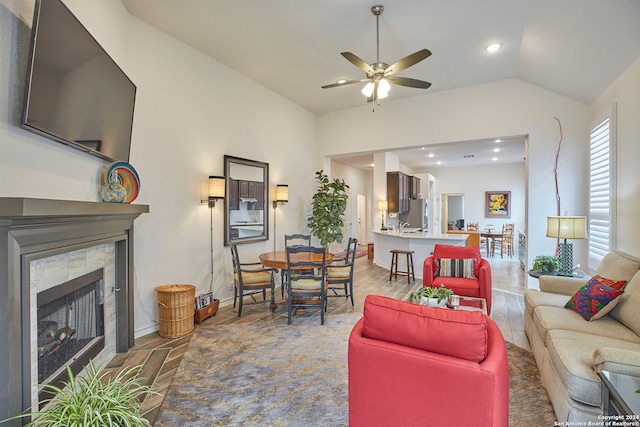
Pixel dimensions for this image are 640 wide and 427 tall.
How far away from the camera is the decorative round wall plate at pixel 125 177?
273 cm

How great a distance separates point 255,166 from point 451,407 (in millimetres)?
4282

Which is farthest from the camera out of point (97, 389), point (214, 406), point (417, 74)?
point (417, 74)

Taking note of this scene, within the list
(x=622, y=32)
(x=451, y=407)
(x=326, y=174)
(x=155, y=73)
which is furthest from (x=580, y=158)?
(x=155, y=73)

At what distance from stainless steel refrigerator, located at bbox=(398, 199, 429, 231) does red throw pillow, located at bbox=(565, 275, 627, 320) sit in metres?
6.26

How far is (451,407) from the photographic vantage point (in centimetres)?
133

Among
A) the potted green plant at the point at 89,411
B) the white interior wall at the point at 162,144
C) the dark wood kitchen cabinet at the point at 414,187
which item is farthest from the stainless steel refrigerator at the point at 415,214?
the potted green plant at the point at 89,411

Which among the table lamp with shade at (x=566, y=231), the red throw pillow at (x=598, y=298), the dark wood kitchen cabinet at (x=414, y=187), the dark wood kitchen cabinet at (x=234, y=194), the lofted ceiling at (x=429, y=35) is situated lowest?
the red throw pillow at (x=598, y=298)

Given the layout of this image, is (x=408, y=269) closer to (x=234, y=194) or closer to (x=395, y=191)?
(x=395, y=191)

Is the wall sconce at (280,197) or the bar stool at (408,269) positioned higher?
the wall sconce at (280,197)

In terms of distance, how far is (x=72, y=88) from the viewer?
2109 mm

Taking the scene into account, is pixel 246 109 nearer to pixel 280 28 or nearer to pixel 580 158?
pixel 280 28

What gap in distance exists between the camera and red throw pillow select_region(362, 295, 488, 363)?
134 cm

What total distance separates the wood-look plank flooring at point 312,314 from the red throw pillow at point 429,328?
5.47 feet

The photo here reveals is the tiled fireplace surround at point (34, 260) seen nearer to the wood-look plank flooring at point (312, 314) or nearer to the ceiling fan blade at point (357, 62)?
the wood-look plank flooring at point (312, 314)
